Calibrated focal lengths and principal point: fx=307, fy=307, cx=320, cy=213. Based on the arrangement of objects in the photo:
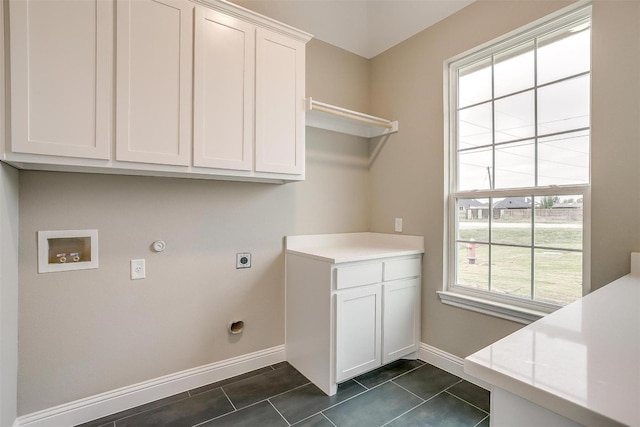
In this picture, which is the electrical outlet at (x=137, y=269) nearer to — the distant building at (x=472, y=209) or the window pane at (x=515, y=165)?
the distant building at (x=472, y=209)

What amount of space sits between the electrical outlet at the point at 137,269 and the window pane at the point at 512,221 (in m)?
2.34

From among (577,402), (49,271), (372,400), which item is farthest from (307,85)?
(577,402)

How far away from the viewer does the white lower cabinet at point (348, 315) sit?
6.66ft

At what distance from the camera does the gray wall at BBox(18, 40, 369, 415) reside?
5.48 ft

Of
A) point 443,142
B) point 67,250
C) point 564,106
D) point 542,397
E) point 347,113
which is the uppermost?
point 347,113

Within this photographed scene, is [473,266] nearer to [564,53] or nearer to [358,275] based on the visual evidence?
[358,275]

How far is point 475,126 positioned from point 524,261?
102 centimetres

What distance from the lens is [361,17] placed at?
288 centimetres

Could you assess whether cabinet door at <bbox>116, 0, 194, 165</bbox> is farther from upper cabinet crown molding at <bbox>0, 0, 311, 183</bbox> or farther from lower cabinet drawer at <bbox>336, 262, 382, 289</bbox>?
lower cabinet drawer at <bbox>336, 262, 382, 289</bbox>

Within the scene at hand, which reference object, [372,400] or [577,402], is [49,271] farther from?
[577,402]

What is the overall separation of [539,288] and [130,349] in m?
2.58

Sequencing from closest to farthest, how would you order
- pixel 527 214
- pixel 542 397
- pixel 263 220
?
1. pixel 542 397
2. pixel 527 214
3. pixel 263 220

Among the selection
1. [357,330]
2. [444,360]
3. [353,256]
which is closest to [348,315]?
[357,330]

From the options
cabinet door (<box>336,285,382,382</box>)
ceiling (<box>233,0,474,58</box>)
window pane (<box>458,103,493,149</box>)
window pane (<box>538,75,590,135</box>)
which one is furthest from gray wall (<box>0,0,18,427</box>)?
window pane (<box>538,75,590,135</box>)
